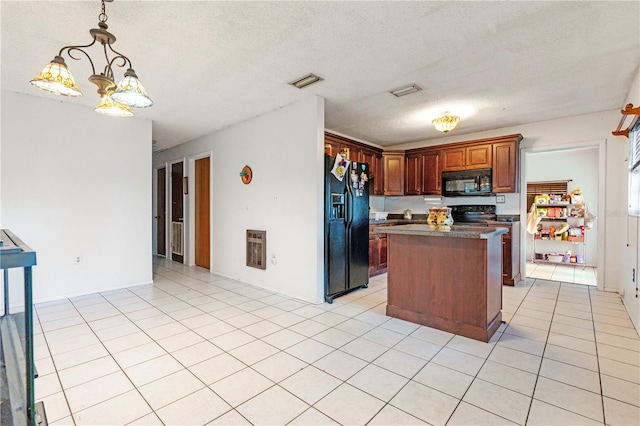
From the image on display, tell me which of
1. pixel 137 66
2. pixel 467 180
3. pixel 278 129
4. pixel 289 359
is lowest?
pixel 289 359

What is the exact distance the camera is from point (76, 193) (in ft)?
12.8

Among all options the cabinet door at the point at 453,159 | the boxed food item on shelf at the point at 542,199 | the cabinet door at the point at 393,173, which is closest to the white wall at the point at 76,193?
the cabinet door at the point at 393,173

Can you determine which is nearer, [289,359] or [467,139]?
[289,359]

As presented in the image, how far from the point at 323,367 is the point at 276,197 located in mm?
2430

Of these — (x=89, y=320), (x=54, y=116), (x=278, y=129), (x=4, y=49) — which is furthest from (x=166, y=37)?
(x=89, y=320)

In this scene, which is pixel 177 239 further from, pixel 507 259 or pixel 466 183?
pixel 507 259

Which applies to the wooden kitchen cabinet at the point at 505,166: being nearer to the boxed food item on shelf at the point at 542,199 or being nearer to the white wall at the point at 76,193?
the boxed food item on shelf at the point at 542,199

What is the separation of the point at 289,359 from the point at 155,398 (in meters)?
0.89

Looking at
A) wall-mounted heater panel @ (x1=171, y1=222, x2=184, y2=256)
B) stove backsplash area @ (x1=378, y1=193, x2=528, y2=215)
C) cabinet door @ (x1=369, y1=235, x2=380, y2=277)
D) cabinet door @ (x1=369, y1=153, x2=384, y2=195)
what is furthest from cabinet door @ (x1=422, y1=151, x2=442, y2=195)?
wall-mounted heater panel @ (x1=171, y1=222, x2=184, y2=256)

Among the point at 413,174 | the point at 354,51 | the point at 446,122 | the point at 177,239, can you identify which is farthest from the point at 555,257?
the point at 177,239

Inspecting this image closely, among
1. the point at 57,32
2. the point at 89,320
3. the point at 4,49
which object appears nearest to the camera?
the point at 57,32

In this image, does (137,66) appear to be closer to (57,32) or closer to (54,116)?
(57,32)

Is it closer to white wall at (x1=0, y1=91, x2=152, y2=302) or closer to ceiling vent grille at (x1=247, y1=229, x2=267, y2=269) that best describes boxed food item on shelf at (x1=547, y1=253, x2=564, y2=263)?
ceiling vent grille at (x1=247, y1=229, x2=267, y2=269)

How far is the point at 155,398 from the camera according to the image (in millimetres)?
1801
